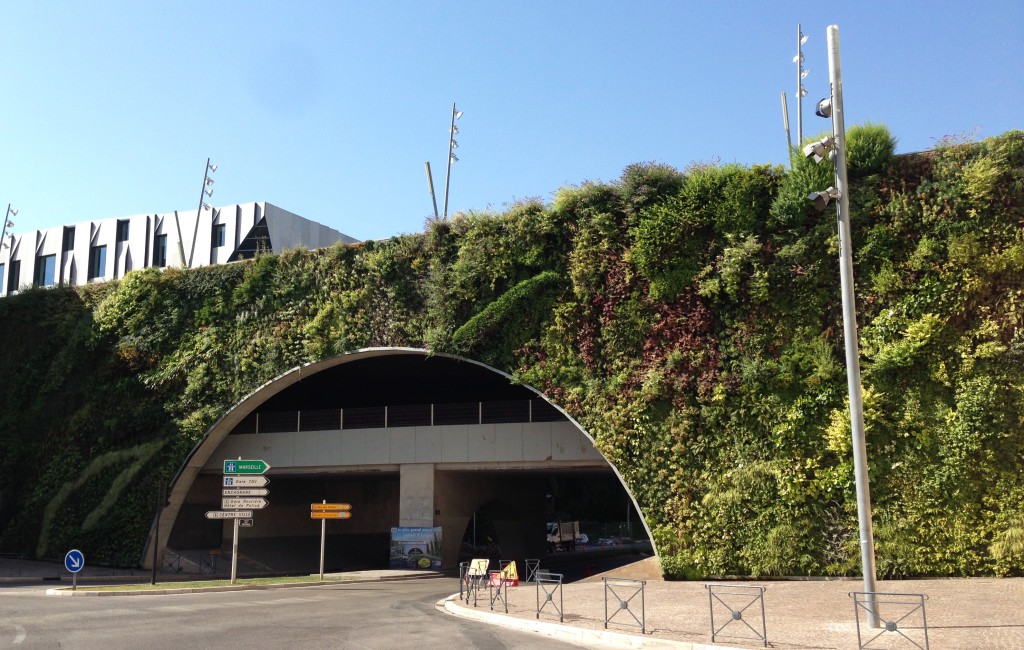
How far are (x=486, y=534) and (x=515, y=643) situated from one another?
47230mm

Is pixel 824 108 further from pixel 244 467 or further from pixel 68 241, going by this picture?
pixel 68 241

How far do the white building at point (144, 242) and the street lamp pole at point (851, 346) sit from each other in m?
56.9

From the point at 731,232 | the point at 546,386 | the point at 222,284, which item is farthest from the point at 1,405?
the point at 731,232

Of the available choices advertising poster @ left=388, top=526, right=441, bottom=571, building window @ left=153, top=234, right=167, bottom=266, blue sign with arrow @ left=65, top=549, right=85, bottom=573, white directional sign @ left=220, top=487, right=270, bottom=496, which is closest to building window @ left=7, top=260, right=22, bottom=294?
building window @ left=153, top=234, right=167, bottom=266

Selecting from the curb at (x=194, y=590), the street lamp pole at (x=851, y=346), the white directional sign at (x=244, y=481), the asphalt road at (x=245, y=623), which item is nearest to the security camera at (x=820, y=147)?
the street lamp pole at (x=851, y=346)

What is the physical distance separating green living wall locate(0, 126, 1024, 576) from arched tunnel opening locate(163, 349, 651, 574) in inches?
130

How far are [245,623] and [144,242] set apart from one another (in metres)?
62.2

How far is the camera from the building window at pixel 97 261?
73.2 meters

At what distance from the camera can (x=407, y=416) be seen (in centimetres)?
3288

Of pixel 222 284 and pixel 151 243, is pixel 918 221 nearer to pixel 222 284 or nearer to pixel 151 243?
pixel 222 284

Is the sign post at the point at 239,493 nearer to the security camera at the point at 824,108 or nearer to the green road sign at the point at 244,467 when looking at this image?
the green road sign at the point at 244,467

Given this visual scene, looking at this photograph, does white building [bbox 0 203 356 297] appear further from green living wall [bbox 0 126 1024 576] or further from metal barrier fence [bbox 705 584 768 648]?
metal barrier fence [bbox 705 584 768 648]

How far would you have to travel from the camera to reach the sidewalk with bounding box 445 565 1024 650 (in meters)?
12.7

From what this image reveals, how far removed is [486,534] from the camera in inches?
2340
